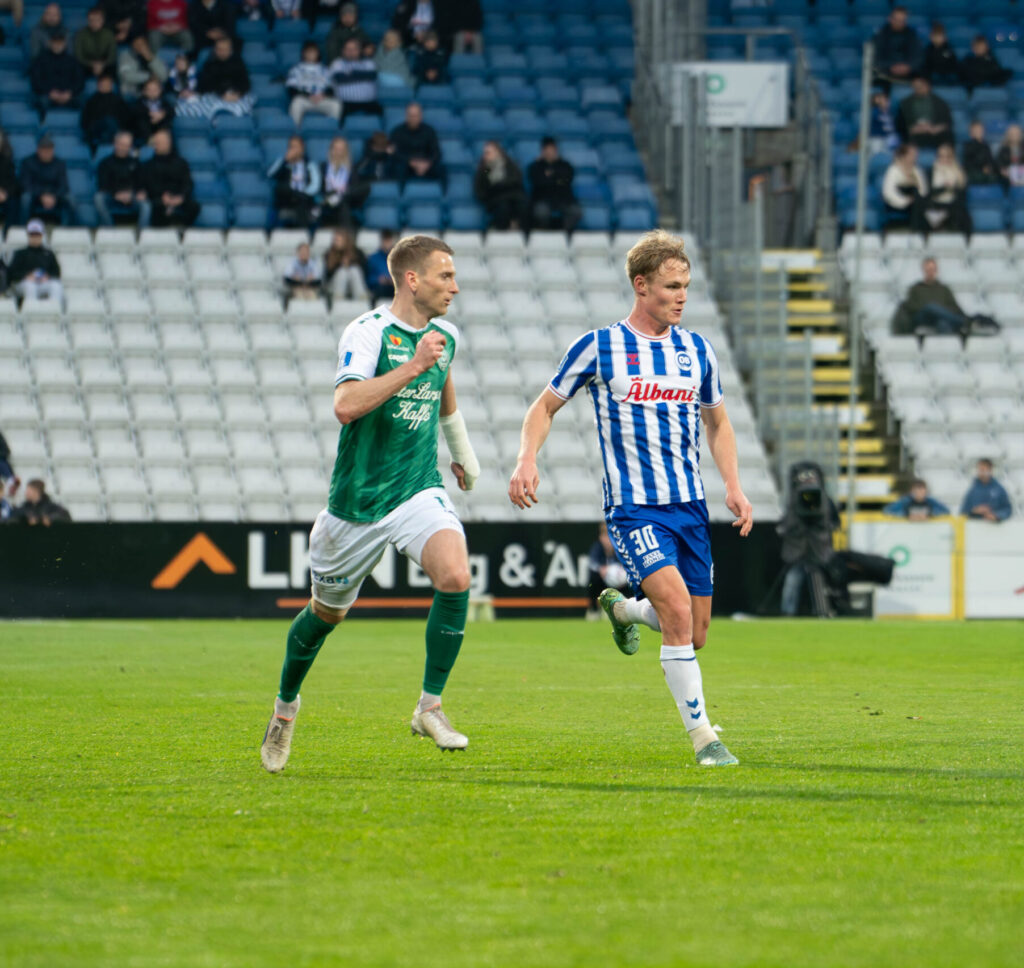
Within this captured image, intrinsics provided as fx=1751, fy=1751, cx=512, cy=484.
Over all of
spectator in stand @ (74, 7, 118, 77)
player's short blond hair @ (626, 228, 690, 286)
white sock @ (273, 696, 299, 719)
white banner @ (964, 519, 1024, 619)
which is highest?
spectator in stand @ (74, 7, 118, 77)

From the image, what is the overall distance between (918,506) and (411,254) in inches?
586

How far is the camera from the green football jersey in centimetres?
674

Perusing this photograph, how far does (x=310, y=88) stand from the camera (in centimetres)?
2484

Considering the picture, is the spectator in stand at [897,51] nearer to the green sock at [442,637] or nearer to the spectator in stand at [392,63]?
the spectator in stand at [392,63]

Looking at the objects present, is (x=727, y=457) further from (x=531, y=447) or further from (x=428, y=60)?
(x=428, y=60)

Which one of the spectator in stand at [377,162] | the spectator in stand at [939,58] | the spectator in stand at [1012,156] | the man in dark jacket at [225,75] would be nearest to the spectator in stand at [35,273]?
the man in dark jacket at [225,75]

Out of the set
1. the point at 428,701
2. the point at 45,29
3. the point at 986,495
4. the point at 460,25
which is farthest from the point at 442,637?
the point at 460,25

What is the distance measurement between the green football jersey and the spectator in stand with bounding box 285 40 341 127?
60.6 feet

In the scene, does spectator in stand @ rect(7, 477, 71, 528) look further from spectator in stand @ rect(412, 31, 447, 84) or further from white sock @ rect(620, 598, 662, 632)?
white sock @ rect(620, 598, 662, 632)

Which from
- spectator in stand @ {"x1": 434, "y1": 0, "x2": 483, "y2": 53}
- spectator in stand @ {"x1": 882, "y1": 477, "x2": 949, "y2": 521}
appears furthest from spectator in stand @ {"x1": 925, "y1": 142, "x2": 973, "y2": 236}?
spectator in stand @ {"x1": 434, "y1": 0, "x2": 483, "y2": 53}

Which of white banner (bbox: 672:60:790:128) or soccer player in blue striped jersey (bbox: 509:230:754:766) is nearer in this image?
soccer player in blue striped jersey (bbox: 509:230:754:766)

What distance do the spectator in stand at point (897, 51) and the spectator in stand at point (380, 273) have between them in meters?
8.31

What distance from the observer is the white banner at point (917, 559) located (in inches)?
810

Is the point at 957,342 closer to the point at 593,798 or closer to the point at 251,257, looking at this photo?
the point at 251,257
